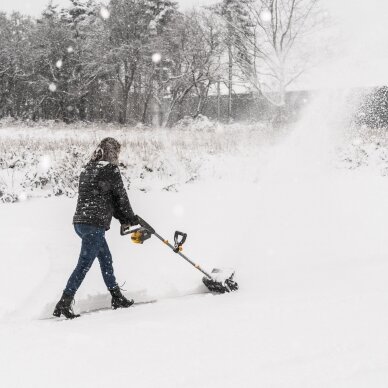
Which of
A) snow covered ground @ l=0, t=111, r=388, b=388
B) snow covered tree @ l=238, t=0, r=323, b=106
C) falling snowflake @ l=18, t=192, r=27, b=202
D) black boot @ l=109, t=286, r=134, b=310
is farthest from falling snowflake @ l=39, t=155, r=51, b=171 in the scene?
snow covered tree @ l=238, t=0, r=323, b=106

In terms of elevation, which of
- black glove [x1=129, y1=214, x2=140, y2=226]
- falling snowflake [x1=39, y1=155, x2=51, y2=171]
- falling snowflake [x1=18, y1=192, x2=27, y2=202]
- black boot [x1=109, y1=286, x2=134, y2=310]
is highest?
falling snowflake [x1=39, y1=155, x2=51, y2=171]

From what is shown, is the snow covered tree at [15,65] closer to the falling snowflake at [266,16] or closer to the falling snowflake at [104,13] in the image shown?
the falling snowflake at [104,13]

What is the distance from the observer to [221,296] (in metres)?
4.88

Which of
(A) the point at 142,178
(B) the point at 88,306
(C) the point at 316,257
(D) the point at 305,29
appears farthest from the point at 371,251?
(D) the point at 305,29

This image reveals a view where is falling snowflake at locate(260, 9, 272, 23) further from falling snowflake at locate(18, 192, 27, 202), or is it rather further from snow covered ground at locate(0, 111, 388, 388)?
falling snowflake at locate(18, 192, 27, 202)

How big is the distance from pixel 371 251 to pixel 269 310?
2.94m

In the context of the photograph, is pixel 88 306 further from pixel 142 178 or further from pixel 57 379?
pixel 142 178

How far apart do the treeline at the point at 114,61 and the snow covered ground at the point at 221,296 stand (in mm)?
17892

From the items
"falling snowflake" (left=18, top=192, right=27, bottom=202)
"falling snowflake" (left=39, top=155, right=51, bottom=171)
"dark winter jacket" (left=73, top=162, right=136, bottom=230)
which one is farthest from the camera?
"falling snowflake" (left=39, top=155, right=51, bottom=171)

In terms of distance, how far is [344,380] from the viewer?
8.82ft

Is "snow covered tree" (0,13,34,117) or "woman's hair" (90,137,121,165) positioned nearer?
"woman's hair" (90,137,121,165)

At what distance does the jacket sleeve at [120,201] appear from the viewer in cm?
423

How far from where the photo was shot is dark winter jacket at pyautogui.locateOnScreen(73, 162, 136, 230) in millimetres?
4129

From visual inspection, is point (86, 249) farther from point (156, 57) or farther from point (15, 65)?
point (15, 65)
